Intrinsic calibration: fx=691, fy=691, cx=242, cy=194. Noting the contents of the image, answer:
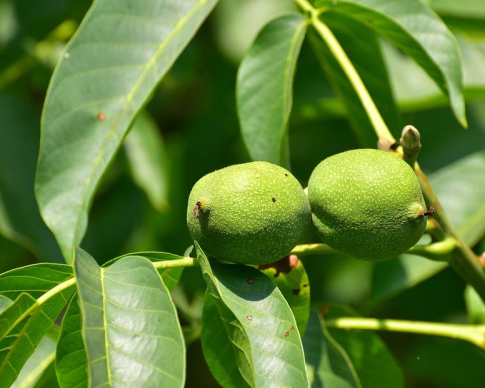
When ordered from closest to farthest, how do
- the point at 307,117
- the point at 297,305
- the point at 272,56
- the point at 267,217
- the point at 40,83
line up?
1. the point at 267,217
2. the point at 297,305
3. the point at 272,56
4. the point at 307,117
5. the point at 40,83

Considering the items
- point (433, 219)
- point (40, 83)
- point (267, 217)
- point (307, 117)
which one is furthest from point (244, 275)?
point (40, 83)

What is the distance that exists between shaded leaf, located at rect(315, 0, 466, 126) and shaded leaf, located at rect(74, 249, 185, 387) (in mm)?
Answer: 755

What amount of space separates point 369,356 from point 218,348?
1.57 ft

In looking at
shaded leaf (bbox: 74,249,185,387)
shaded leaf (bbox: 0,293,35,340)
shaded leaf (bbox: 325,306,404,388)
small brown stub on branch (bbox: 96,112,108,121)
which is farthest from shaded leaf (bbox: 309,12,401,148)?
shaded leaf (bbox: 0,293,35,340)

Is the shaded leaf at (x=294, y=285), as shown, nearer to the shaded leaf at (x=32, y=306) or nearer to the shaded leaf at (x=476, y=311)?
the shaded leaf at (x=32, y=306)

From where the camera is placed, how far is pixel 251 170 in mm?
1156

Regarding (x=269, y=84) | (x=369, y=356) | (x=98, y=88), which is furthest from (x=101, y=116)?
(x=369, y=356)

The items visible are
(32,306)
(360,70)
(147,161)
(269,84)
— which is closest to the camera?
(32,306)

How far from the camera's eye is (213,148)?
2.57 meters

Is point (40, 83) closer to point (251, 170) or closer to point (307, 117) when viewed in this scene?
point (307, 117)

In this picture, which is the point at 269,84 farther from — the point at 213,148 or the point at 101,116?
the point at 213,148

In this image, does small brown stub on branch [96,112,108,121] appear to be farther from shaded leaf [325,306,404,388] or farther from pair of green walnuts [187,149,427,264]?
shaded leaf [325,306,404,388]

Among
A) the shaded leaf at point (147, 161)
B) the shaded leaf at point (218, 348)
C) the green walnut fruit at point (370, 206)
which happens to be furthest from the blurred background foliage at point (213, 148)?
the green walnut fruit at point (370, 206)

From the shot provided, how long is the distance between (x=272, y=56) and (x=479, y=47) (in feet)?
3.14
